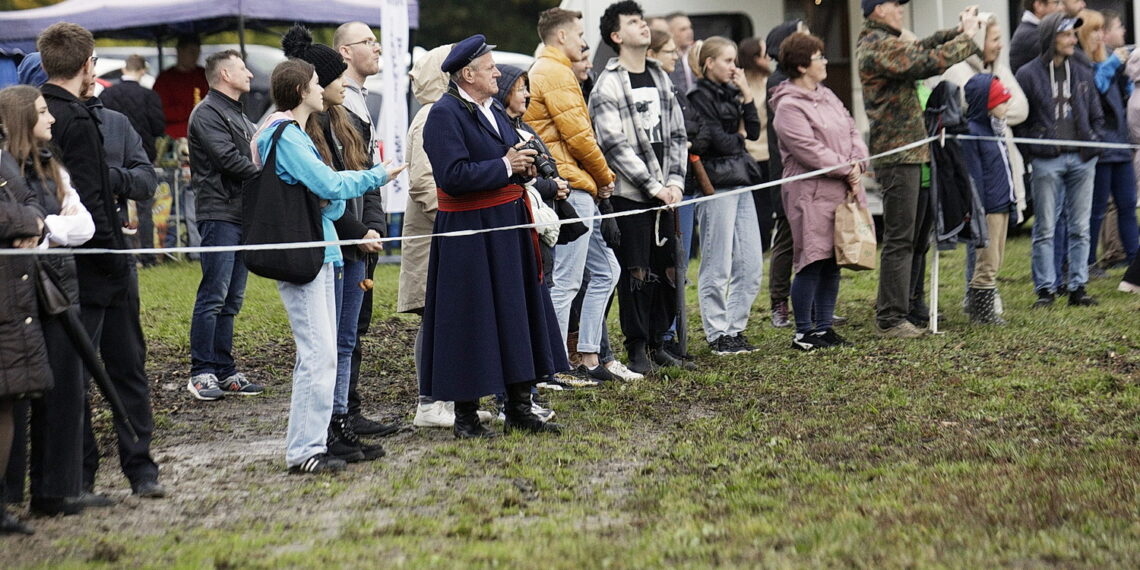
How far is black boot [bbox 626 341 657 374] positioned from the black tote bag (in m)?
3.09

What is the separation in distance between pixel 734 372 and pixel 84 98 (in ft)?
13.4

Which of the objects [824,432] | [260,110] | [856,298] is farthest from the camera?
[260,110]

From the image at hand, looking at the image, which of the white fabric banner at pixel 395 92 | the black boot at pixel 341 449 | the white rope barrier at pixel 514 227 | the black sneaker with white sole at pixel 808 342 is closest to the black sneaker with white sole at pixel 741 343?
the black sneaker with white sole at pixel 808 342

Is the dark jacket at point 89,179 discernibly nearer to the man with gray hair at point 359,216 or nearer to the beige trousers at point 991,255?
the man with gray hair at point 359,216

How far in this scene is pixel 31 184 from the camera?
17.7 feet

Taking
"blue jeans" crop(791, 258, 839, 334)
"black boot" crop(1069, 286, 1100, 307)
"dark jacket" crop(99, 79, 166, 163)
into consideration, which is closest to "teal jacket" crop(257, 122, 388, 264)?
"blue jeans" crop(791, 258, 839, 334)

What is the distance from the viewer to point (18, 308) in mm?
5109

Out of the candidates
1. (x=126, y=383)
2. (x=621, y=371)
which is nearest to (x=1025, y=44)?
(x=621, y=371)

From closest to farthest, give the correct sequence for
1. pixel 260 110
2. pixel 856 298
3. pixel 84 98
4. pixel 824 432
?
pixel 84 98 → pixel 824 432 → pixel 856 298 → pixel 260 110

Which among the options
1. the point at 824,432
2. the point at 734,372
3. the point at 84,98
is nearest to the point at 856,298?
the point at 734,372

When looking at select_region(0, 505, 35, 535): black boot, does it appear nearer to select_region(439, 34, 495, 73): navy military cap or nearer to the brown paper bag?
select_region(439, 34, 495, 73): navy military cap

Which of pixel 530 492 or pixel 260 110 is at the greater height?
pixel 260 110

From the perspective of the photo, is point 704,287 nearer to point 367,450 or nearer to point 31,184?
point 367,450

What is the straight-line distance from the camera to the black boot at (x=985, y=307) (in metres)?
9.93
